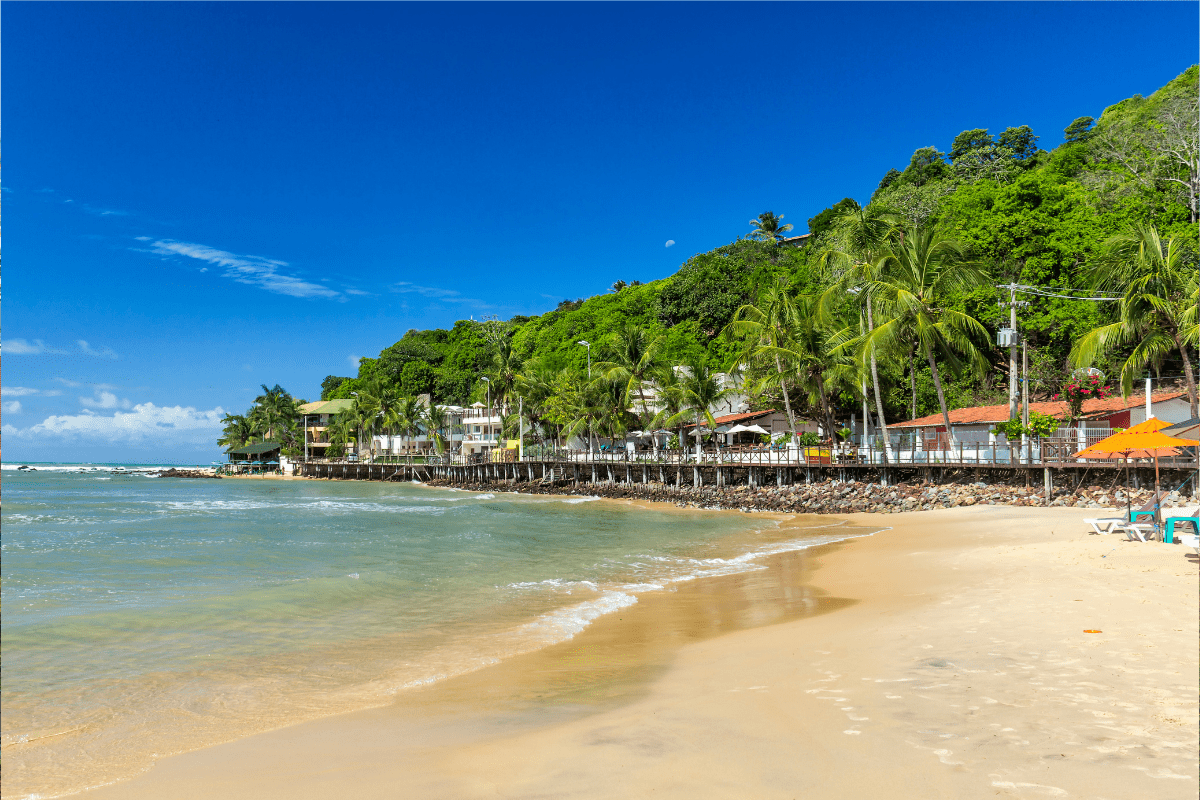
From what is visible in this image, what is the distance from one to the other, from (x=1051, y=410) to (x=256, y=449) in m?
95.7

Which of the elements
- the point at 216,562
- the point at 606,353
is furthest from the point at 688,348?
the point at 216,562

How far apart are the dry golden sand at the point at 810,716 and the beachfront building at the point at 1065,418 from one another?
723 inches

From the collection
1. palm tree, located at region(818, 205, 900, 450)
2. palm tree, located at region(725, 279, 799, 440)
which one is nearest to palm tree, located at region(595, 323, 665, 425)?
palm tree, located at region(725, 279, 799, 440)

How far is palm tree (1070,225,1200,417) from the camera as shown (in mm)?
19391

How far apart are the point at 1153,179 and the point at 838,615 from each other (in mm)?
39745

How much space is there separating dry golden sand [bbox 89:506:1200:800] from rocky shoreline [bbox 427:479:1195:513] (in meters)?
14.3

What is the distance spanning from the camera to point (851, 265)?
107ft

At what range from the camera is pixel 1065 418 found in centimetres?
A: 2806

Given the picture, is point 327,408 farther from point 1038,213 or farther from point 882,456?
point 1038,213

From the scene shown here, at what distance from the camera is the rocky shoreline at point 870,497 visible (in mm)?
21750

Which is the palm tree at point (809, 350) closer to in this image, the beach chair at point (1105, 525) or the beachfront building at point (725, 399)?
the beachfront building at point (725, 399)

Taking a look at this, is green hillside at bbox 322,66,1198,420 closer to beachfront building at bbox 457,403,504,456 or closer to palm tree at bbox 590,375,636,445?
palm tree at bbox 590,375,636,445

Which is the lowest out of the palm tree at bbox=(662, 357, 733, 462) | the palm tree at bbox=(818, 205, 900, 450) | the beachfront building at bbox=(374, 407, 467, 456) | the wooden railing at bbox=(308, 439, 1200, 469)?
the wooden railing at bbox=(308, 439, 1200, 469)

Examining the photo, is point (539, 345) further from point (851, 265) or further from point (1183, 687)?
point (1183, 687)
